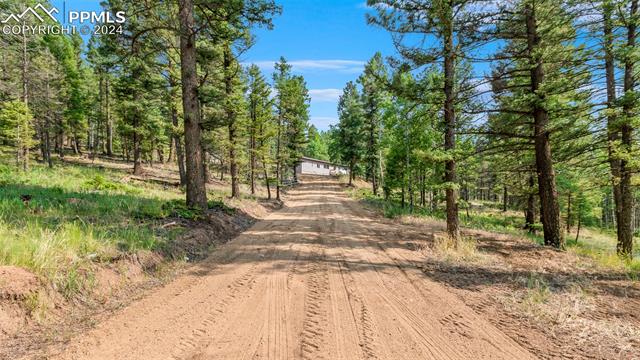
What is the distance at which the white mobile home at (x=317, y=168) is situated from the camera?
63.4m

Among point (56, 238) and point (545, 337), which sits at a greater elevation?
point (56, 238)

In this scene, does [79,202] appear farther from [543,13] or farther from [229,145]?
[543,13]

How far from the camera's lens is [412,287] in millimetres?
5266

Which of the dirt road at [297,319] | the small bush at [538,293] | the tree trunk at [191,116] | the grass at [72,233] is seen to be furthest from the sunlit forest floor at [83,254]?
the small bush at [538,293]

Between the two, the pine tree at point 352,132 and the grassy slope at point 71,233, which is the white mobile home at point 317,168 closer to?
the pine tree at point 352,132

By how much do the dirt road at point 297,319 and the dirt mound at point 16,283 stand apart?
1.08 metres

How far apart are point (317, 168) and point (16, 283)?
6375 centimetres

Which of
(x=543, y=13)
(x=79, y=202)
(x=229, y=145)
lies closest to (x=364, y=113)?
(x=229, y=145)

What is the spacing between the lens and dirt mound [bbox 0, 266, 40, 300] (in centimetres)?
352

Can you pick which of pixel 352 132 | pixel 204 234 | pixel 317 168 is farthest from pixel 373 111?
pixel 317 168

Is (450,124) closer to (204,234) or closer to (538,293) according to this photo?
(538,293)

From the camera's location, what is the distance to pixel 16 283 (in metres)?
3.64

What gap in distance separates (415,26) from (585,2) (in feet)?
16.2

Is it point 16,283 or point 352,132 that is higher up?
point 352,132
